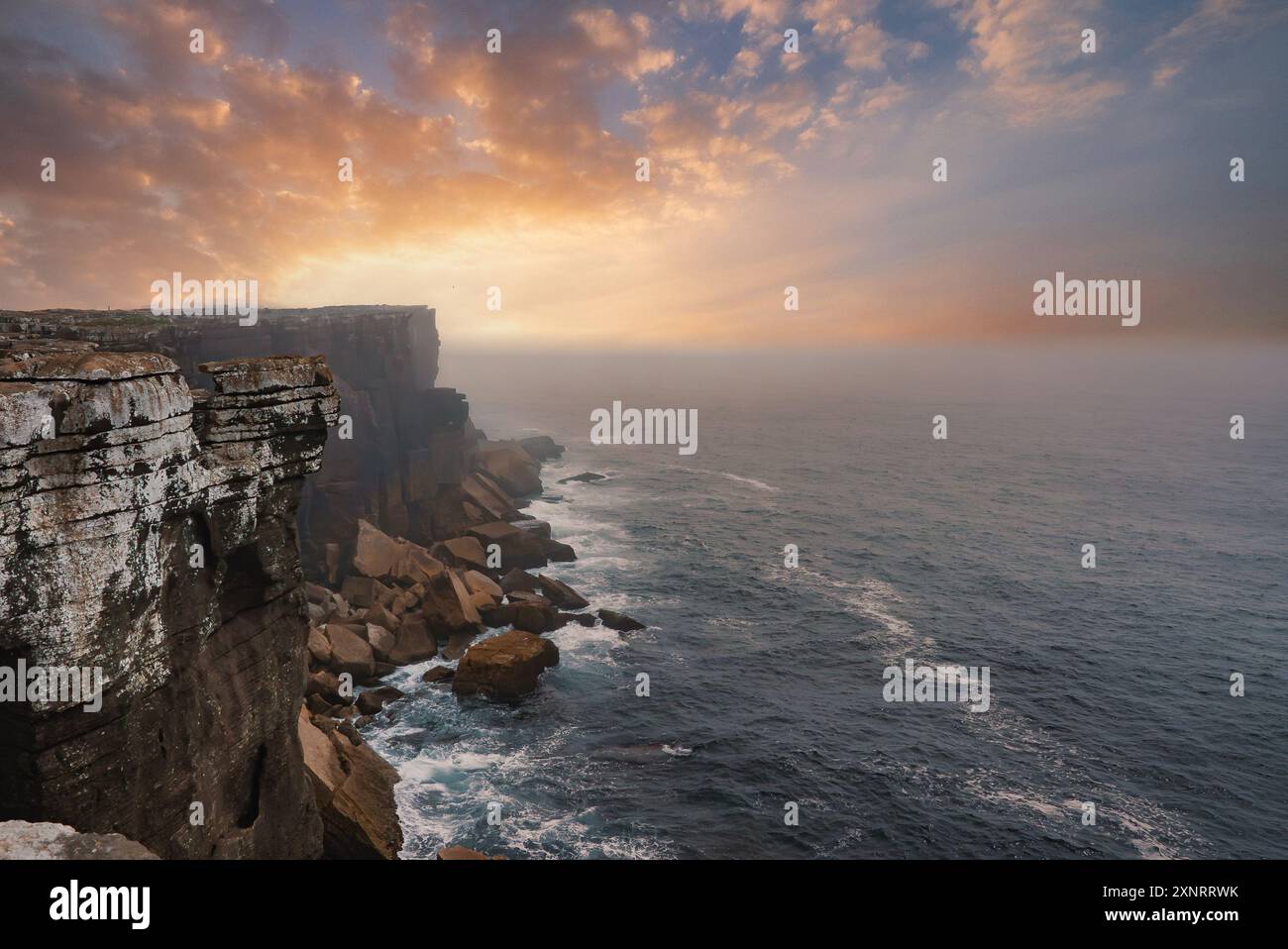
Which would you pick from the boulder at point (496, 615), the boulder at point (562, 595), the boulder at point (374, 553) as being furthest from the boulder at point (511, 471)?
the boulder at point (496, 615)

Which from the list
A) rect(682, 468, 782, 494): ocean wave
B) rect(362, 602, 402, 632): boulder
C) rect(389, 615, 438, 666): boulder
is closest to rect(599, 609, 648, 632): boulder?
rect(389, 615, 438, 666): boulder

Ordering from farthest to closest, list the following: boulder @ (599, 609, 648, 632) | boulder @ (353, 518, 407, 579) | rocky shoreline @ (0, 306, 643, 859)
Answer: boulder @ (353, 518, 407, 579)
boulder @ (599, 609, 648, 632)
rocky shoreline @ (0, 306, 643, 859)

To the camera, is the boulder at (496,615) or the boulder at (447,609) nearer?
the boulder at (447,609)

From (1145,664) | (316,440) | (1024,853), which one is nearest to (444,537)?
(316,440)

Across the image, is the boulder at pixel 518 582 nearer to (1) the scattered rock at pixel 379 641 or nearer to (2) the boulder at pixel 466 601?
(2) the boulder at pixel 466 601

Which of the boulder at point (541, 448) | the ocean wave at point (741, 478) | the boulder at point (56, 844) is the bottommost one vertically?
the ocean wave at point (741, 478)

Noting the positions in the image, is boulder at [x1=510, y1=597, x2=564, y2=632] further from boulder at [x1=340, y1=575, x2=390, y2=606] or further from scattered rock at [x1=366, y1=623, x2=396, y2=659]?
boulder at [x1=340, y1=575, x2=390, y2=606]

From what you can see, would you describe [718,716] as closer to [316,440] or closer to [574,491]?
[316,440]
